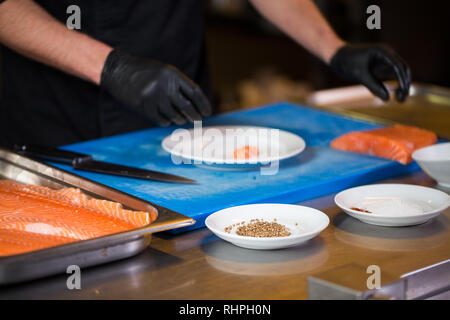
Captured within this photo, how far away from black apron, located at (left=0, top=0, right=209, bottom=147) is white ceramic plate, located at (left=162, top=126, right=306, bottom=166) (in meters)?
0.47

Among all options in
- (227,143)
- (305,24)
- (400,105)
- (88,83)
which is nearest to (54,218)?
(227,143)

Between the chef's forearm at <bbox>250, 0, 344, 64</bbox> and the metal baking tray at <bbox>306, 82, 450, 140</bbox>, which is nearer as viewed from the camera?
the chef's forearm at <bbox>250, 0, 344, 64</bbox>

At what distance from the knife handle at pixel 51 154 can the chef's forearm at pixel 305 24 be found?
1.01 metres

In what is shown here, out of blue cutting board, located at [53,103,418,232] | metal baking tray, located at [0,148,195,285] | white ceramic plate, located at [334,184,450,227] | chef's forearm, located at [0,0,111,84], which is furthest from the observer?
chef's forearm, located at [0,0,111,84]

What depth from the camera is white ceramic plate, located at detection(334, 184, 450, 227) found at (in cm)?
132

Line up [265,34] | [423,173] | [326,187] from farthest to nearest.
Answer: [265,34] → [423,173] → [326,187]

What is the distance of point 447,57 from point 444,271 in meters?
3.57

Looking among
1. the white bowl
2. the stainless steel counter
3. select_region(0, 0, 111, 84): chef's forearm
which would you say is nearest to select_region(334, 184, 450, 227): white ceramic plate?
the stainless steel counter

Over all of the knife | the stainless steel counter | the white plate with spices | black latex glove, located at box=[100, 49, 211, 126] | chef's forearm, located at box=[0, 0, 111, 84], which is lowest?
the stainless steel counter

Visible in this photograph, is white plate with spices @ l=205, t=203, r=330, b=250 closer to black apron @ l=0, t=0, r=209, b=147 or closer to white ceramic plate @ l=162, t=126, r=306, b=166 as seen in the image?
white ceramic plate @ l=162, t=126, r=306, b=166

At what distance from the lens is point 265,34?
16.6ft
